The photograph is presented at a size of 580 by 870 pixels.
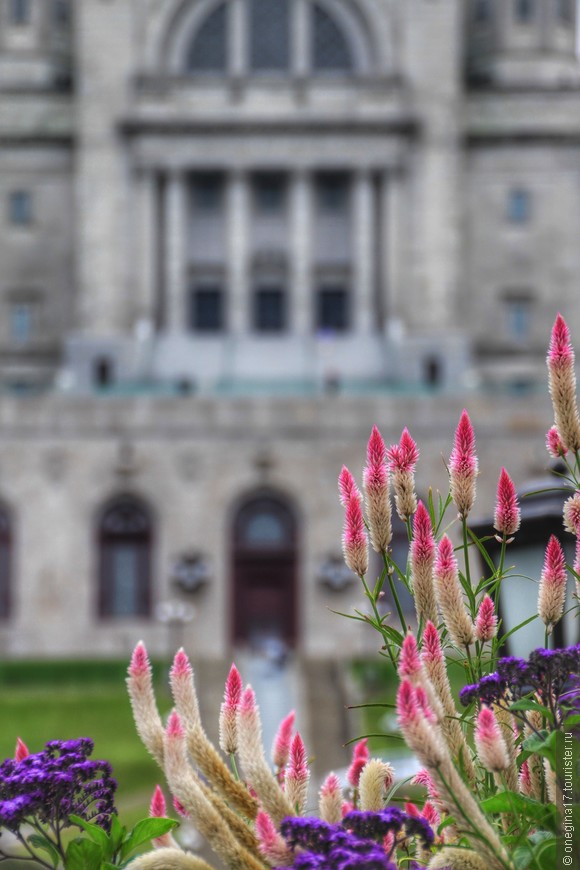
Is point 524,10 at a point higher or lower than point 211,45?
higher

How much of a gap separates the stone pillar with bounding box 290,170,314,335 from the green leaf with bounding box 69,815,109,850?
61.3m

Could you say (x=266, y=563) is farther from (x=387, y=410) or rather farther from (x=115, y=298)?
(x=115, y=298)

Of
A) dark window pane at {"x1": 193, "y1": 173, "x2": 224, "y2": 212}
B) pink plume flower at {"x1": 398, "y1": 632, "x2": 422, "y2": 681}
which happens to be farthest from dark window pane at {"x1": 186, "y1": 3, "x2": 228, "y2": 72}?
pink plume flower at {"x1": 398, "y1": 632, "x2": 422, "y2": 681}

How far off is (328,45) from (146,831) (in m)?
66.1

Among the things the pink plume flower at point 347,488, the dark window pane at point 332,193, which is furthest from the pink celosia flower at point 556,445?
the dark window pane at point 332,193

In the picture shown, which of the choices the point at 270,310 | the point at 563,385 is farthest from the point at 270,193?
the point at 563,385

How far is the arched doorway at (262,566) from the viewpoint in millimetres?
52719

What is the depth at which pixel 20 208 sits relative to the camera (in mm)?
71562

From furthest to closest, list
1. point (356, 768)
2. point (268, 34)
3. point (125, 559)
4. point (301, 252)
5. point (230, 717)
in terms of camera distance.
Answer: point (268, 34) < point (301, 252) < point (125, 559) < point (356, 768) < point (230, 717)

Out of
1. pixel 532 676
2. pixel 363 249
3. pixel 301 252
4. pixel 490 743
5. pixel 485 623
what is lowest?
pixel 490 743

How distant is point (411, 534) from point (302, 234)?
61796 mm

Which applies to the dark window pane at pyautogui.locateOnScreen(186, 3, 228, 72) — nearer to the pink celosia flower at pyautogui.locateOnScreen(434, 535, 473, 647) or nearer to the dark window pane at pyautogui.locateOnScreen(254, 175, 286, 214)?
the dark window pane at pyautogui.locateOnScreen(254, 175, 286, 214)

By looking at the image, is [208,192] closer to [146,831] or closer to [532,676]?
[146,831]

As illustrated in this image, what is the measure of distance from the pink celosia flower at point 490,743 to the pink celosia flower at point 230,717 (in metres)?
1.33
